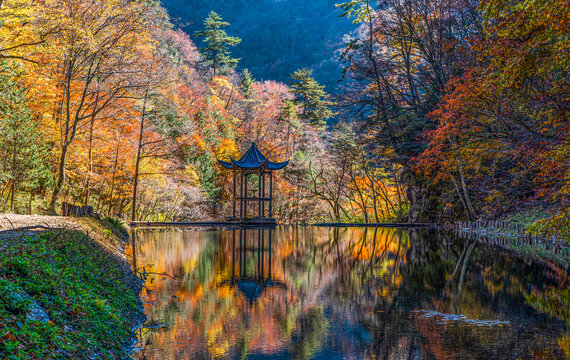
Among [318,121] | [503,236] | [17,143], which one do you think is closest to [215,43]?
[318,121]

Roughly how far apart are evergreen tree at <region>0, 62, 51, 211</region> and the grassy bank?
11.9 m

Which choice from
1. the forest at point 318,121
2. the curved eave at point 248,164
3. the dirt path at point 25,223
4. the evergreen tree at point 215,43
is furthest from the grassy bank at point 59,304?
the evergreen tree at point 215,43

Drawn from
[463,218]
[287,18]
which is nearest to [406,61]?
[463,218]

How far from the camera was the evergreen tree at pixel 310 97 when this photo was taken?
3584 cm

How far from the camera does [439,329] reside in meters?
6.20

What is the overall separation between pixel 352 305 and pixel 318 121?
98.1ft

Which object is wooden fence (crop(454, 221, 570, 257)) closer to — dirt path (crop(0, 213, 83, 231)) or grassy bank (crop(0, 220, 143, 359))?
grassy bank (crop(0, 220, 143, 359))

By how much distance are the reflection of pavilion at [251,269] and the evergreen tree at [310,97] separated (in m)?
20.9

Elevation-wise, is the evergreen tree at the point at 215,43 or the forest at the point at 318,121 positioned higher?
the evergreen tree at the point at 215,43

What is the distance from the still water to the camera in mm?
5484

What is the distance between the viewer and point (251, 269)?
35.9ft

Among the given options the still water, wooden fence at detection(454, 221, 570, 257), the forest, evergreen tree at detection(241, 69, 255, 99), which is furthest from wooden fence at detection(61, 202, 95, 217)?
evergreen tree at detection(241, 69, 255, 99)

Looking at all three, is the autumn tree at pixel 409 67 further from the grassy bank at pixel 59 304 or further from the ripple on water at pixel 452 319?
the grassy bank at pixel 59 304

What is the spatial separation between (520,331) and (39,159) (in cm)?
1767
